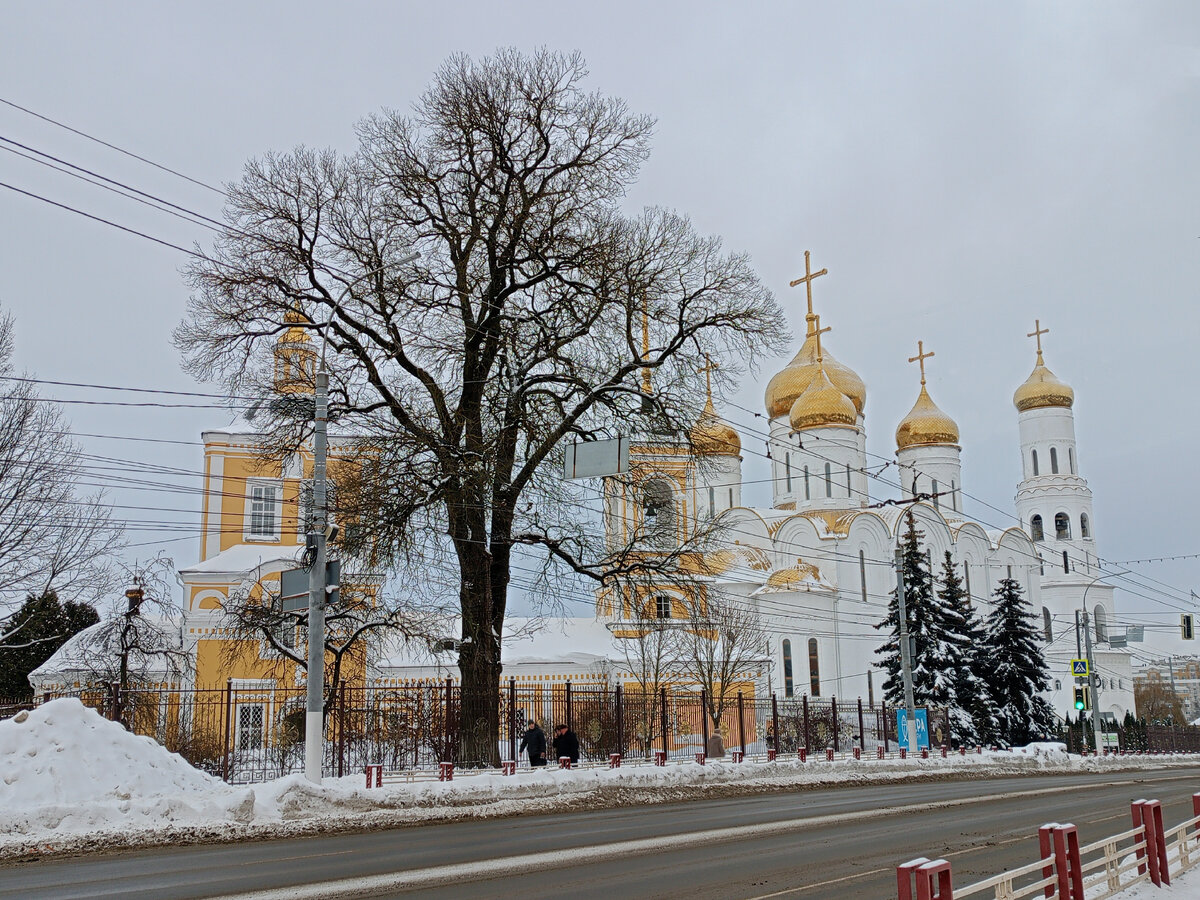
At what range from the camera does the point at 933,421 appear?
74.2 m

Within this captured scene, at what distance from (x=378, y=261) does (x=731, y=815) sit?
13.7m

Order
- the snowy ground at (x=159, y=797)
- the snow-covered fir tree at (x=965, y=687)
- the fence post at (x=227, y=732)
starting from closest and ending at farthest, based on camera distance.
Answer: the snowy ground at (x=159, y=797) → the fence post at (x=227, y=732) → the snow-covered fir tree at (x=965, y=687)

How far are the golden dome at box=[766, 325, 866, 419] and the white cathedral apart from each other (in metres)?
0.09

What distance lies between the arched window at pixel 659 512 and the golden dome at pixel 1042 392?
59450mm

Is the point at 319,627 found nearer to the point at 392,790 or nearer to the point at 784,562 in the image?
the point at 392,790

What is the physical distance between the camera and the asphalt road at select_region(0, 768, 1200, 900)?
962 centimetres

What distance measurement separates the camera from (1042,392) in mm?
76750

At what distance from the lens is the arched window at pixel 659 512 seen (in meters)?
23.2

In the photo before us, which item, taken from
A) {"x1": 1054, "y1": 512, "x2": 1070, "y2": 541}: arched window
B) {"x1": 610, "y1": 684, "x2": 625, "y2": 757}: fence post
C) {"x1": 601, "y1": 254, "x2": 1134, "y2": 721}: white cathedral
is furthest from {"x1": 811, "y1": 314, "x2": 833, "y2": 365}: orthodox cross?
{"x1": 610, "y1": 684, "x2": 625, "y2": 757}: fence post

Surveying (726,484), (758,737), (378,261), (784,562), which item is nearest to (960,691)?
(758,737)

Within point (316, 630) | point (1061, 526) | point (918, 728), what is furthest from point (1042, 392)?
point (316, 630)

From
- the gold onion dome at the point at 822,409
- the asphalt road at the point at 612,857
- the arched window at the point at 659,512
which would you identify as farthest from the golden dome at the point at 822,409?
the asphalt road at the point at 612,857

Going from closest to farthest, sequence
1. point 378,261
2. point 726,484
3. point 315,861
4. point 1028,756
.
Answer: point 315,861, point 378,261, point 1028,756, point 726,484

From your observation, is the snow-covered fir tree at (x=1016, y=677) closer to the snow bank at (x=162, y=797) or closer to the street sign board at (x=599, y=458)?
the snow bank at (x=162, y=797)
